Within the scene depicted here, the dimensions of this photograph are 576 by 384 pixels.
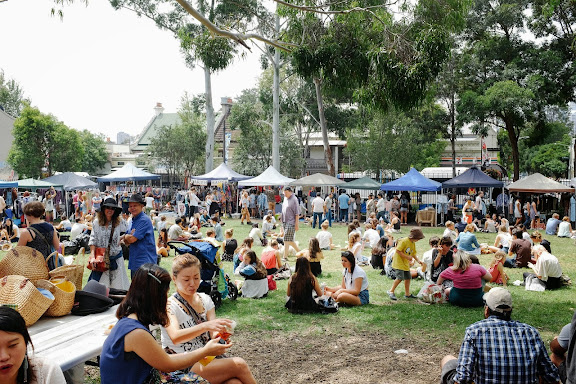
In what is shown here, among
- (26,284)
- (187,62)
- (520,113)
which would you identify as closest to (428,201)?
(520,113)

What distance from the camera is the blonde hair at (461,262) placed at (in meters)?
7.57

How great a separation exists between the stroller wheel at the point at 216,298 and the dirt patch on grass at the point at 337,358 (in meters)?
1.43

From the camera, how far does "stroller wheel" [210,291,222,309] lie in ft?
24.7

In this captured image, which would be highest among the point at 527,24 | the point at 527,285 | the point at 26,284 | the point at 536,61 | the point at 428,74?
the point at 527,24

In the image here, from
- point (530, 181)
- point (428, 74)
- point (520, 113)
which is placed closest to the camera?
point (428, 74)

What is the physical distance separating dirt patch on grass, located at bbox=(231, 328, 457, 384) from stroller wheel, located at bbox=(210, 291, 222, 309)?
1.43 m

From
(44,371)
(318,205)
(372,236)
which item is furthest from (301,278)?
(318,205)

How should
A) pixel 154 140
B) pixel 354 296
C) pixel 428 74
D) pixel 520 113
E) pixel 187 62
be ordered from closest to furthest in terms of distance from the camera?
pixel 354 296
pixel 428 74
pixel 520 113
pixel 187 62
pixel 154 140

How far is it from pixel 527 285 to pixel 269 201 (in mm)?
17541

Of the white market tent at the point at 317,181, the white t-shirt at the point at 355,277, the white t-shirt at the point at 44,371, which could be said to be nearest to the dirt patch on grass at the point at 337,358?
the white t-shirt at the point at 355,277

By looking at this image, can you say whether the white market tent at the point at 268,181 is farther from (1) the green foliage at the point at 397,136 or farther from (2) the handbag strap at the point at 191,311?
(2) the handbag strap at the point at 191,311

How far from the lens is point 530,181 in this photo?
21047mm

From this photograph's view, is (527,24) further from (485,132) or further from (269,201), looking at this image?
(269,201)

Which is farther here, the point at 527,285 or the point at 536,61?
the point at 536,61
